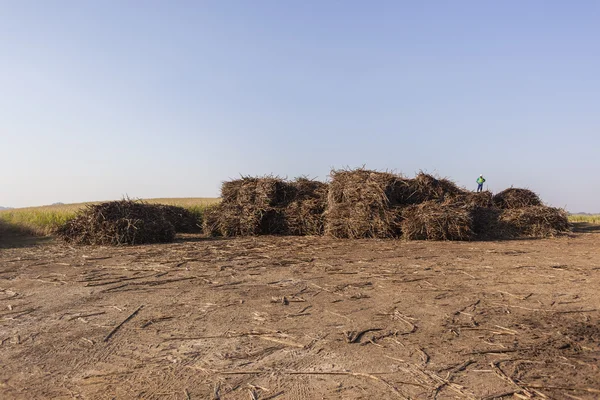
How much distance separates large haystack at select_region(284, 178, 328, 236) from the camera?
1292cm

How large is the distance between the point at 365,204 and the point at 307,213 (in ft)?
6.61

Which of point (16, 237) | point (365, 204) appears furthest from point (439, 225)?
point (16, 237)

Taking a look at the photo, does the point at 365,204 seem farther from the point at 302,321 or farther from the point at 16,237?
the point at 16,237

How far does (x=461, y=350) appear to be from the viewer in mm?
3195

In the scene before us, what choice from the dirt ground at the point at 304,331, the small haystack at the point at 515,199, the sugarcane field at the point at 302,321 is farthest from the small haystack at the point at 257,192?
the small haystack at the point at 515,199

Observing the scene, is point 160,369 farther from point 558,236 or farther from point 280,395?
point 558,236

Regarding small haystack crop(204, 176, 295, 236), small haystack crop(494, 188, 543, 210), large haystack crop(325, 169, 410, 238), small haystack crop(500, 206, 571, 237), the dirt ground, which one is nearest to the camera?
the dirt ground

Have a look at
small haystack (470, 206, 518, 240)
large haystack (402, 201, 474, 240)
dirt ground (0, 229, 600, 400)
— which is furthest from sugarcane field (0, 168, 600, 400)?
small haystack (470, 206, 518, 240)

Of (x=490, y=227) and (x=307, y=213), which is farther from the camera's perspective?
(x=307, y=213)

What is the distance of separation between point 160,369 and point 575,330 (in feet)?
10.6

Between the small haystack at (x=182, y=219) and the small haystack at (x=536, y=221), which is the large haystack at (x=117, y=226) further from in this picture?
the small haystack at (x=536, y=221)

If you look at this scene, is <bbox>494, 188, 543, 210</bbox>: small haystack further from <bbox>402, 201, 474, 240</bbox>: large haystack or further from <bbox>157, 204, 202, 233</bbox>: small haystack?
<bbox>157, 204, 202, 233</bbox>: small haystack

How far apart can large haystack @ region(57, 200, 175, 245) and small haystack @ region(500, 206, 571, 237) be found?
30.9ft

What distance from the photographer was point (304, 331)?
367cm
